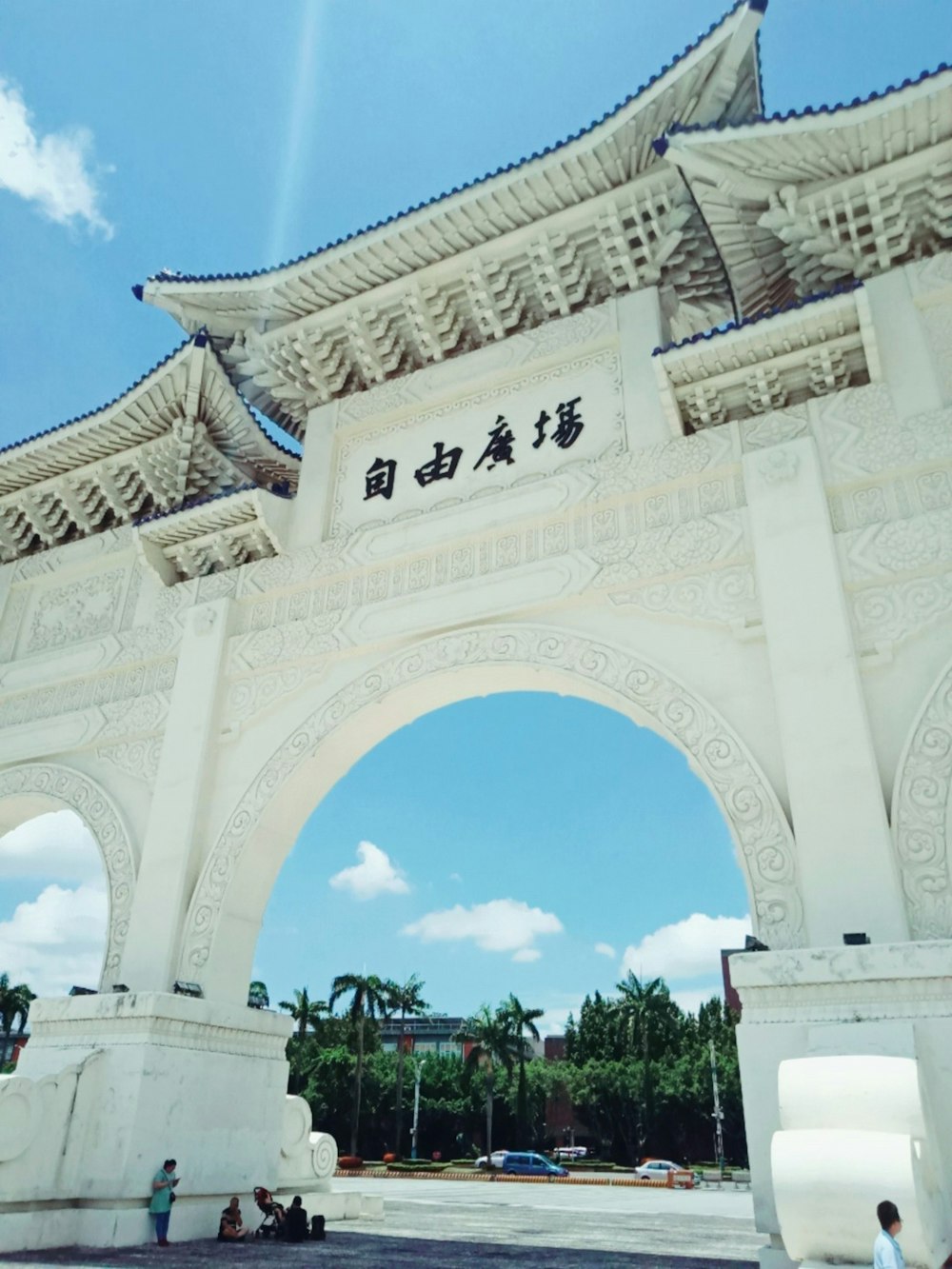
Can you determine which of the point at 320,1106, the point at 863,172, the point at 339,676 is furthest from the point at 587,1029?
the point at 863,172

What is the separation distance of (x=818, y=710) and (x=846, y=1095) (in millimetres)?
1902

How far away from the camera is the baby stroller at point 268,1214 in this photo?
5.82 meters

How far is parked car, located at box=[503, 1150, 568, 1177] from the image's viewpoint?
72.8 feet

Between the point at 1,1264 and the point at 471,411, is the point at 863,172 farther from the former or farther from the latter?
the point at 1,1264

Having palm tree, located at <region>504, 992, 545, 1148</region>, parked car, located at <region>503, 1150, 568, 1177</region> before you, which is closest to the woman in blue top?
parked car, located at <region>503, 1150, 568, 1177</region>

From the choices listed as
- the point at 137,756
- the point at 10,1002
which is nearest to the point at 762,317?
the point at 137,756

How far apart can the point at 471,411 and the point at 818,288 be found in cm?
275

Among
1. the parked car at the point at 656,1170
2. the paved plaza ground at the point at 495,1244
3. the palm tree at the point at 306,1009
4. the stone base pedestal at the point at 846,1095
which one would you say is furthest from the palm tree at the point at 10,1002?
the stone base pedestal at the point at 846,1095

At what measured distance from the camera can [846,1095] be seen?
365 cm

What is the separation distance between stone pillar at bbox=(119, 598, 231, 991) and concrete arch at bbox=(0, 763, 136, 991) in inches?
7.3

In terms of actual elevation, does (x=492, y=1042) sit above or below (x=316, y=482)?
below

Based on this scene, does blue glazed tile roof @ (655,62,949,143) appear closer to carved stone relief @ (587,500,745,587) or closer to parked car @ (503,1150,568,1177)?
carved stone relief @ (587,500,745,587)

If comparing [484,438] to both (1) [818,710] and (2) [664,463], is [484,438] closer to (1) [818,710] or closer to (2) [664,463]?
(2) [664,463]

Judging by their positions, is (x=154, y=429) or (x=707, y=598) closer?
(x=707, y=598)
